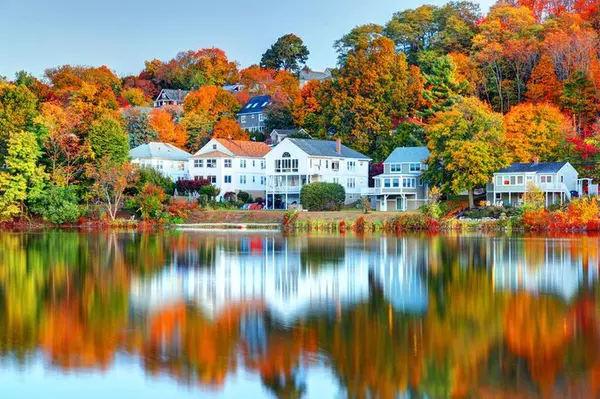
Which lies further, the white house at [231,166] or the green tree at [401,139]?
the white house at [231,166]

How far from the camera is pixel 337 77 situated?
94.6m

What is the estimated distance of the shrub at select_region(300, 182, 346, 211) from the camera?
251ft

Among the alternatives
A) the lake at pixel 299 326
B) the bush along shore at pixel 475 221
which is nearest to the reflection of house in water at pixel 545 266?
the lake at pixel 299 326

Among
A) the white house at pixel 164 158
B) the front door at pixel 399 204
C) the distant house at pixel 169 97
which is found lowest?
the front door at pixel 399 204

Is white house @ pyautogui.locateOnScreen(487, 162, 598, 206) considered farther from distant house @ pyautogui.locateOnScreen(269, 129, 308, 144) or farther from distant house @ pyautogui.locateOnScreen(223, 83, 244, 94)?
distant house @ pyautogui.locateOnScreen(223, 83, 244, 94)

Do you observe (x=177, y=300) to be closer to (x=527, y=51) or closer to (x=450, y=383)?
(x=450, y=383)

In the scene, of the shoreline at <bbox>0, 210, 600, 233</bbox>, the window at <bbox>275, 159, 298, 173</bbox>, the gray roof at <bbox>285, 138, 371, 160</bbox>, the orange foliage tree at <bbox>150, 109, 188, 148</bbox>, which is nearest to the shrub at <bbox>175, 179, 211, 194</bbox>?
the window at <bbox>275, 159, 298, 173</bbox>

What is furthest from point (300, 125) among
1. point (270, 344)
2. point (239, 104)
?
point (270, 344)

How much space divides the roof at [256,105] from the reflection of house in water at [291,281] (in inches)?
2991

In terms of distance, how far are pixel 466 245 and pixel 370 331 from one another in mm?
29161

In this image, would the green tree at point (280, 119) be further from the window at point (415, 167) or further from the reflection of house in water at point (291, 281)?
the reflection of house in water at point (291, 281)

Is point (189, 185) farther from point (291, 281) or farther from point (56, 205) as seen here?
point (291, 281)

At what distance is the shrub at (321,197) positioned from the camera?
76.5 meters

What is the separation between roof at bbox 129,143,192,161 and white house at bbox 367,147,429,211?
24328 millimetres
